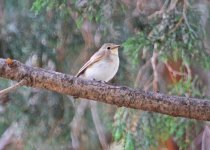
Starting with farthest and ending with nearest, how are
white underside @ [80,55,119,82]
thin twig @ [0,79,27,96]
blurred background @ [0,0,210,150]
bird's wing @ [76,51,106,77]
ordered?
blurred background @ [0,0,210,150], bird's wing @ [76,51,106,77], white underside @ [80,55,119,82], thin twig @ [0,79,27,96]

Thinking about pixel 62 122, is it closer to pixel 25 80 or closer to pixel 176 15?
pixel 176 15

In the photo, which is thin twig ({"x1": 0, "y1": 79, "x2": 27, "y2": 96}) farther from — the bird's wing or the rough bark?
the bird's wing

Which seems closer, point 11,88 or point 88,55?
A: point 11,88

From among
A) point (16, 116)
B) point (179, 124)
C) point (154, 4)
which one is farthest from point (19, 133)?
point (154, 4)

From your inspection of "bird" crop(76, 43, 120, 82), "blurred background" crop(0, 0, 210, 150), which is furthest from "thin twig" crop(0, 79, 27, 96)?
"blurred background" crop(0, 0, 210, 150)

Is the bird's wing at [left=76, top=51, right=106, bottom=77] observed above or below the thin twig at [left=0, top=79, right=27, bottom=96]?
above

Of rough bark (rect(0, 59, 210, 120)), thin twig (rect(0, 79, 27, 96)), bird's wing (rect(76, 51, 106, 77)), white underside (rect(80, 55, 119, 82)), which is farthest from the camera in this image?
bird's wing (rect(76, 51, 106, 77))

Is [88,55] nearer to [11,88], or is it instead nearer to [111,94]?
[111,94]

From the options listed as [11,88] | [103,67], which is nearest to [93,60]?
[103,67]
